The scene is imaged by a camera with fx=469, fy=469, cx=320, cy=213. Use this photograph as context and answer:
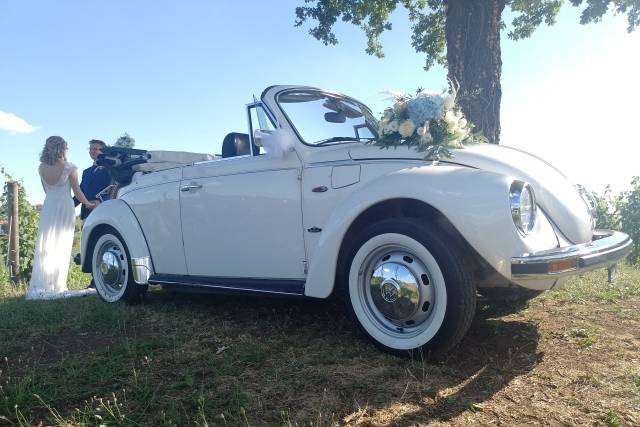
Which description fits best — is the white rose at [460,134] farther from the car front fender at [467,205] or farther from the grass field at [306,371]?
the grass field at [306,371]

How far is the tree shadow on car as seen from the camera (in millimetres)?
2244

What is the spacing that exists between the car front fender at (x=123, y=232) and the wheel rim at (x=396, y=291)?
245cm

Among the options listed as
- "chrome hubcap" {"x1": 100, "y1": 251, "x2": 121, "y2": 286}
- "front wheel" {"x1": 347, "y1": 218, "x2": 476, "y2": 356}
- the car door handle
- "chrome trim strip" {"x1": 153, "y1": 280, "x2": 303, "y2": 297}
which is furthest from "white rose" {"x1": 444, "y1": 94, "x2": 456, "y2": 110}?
"chrome hubcap" {"x1": 100, "y1": 251, "x2": 121, "y2": 286}

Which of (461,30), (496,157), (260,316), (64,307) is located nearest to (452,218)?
(496,157)

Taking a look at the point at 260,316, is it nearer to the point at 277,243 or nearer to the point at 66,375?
the point at 277,243

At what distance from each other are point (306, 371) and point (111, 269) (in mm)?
3005

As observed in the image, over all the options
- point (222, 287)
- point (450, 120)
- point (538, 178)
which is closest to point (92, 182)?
point (222, 287)

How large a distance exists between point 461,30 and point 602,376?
5843 millimetres

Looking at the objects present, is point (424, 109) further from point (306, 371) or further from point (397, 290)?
point (306, 371)

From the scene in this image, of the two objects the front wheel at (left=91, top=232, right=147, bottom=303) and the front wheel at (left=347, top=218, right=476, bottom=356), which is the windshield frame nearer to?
the front wheel at (left=347, top=218, right=476, bottom=356)

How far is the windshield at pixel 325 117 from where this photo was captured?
381 centimetres

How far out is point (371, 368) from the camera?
8.81ft

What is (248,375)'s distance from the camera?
8.82 feet

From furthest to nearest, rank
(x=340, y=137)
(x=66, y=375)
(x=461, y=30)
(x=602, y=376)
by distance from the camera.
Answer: (x=461, y=30) → (x=340, y=137) → (x=66, y=375) → (x=602, y=376)
